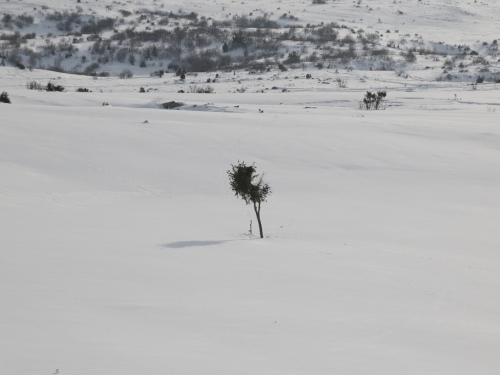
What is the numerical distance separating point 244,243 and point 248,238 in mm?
613

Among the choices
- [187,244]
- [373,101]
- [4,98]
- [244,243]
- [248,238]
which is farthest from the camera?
[373,101]

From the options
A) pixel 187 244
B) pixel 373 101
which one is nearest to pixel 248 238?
pixel 187 244

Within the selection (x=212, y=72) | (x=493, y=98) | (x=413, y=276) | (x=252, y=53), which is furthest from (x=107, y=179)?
(x=252, y=53)

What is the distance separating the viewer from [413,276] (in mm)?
6695

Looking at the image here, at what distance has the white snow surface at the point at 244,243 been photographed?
4.01 meters

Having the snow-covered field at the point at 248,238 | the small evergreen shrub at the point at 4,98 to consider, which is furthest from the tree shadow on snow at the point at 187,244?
the small evergreen shrub at the point at 4,98

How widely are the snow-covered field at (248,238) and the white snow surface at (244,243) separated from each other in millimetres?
32

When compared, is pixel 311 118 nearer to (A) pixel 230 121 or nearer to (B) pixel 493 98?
(A) pixel 230 121

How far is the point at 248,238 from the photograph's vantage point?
8891mm

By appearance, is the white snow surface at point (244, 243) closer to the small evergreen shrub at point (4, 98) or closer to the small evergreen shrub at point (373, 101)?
the small evergreen shrub at point (4, 98)

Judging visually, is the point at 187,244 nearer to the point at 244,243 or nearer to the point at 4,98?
the point at 244,243

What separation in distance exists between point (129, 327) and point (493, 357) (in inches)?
117

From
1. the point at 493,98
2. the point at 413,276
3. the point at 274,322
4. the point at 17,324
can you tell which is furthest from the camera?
the point at 493,98

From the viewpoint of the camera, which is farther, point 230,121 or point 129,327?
point 230,121
